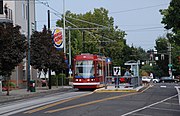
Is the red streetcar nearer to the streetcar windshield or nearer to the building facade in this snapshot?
the streetcar windshield

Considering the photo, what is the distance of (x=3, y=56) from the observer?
1280 inches

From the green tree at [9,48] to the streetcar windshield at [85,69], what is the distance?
253 inches

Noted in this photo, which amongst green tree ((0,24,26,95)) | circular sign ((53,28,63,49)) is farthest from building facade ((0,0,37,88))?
green tree ((0,24,26,95))

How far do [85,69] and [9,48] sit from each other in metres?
8.01

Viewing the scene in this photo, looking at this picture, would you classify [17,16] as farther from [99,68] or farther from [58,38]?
[99,68]

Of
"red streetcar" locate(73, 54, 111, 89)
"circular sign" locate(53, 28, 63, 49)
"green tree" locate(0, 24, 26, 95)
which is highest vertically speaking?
"circular sign" locate(53, 28, 63, 49)

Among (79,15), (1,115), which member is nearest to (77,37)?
(79,15)

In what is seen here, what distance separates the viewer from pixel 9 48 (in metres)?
33.1

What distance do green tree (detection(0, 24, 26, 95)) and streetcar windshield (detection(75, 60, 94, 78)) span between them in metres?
6.43

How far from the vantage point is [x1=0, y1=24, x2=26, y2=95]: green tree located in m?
32.4

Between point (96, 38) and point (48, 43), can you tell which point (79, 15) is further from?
point (48, 43)

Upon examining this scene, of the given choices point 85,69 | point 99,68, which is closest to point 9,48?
point 85,69

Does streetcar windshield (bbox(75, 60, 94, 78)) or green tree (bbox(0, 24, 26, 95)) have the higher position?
green tree (bbox(0, 24, 26, 95))

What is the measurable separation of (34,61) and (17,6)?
824 centimetres
